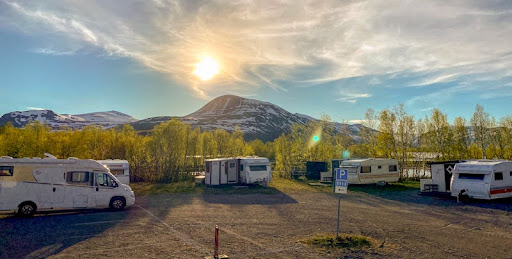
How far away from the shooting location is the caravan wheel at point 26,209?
1511cm

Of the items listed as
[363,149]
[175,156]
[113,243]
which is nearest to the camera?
[113,243]

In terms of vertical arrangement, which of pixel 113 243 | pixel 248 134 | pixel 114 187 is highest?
pixel 248 134

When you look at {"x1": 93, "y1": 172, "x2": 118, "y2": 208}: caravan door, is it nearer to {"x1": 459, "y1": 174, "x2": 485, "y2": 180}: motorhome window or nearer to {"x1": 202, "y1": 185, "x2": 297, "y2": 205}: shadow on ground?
{"x1": 202, "y1": 185, "x2": 297, "y2": 205}: shadow on ground

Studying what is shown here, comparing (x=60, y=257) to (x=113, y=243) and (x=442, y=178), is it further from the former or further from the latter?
(x=442, y=178)

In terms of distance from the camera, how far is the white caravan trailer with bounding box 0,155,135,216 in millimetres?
15148

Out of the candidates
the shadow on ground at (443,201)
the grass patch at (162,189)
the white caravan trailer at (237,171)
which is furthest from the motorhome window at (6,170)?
the shadow on ground at (443,201)

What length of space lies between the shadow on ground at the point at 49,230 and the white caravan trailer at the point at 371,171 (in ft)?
70.8

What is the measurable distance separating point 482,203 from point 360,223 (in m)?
11.9

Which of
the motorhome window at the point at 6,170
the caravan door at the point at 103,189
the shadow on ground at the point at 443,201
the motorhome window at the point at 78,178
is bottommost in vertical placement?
the shadow on ground at the point at 443,201

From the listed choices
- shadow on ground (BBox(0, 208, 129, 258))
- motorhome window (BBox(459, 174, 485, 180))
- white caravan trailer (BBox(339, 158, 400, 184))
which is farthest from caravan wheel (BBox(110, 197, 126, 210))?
A: motorhome window (BBox(459, 174, 485, 180))

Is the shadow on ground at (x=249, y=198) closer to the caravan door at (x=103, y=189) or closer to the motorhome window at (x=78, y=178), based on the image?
the caravan door at (x=103, y=189)

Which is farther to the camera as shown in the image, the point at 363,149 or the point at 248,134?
the point at 248,134

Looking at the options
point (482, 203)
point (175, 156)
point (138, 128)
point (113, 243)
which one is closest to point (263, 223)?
point (113, 243)

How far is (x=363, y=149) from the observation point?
48219 millimetres
